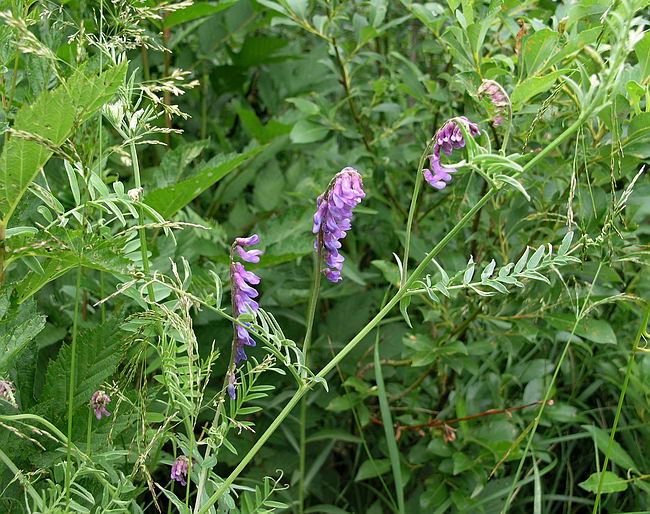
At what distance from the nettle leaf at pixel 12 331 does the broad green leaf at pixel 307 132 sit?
0.85 meters

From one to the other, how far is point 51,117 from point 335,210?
322mm

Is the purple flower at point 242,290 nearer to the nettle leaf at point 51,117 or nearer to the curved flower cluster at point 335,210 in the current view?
the curved flower cluster at point 335,210

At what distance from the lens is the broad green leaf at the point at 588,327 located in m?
1.44

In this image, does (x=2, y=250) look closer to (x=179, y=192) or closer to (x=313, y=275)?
(x=179, y=192)

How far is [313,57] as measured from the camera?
7.23 ft

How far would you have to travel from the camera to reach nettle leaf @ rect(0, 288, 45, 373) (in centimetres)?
92

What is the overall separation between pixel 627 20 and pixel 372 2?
0.98m

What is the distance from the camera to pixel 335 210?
0.91 metres

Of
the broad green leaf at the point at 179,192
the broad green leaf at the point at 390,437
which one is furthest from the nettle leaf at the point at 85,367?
the broad green leaf at the point at 390,437

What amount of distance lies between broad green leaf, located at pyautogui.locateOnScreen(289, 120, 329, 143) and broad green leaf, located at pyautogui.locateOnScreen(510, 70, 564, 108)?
64 cm

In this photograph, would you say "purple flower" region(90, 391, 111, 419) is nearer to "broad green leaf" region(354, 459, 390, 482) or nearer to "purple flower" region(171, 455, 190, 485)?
"purple flower" region(171, 455, 190, 485)

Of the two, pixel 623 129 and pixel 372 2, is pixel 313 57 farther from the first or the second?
pixel 623 129

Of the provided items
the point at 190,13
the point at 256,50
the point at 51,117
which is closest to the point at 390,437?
the point at 51,117

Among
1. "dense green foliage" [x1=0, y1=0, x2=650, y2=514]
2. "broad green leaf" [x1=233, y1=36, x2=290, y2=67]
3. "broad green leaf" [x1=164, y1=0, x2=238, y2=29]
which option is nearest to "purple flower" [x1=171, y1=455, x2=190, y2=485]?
"dense green foliage" [x1=0, y1=0, x2=650, y2=514]
